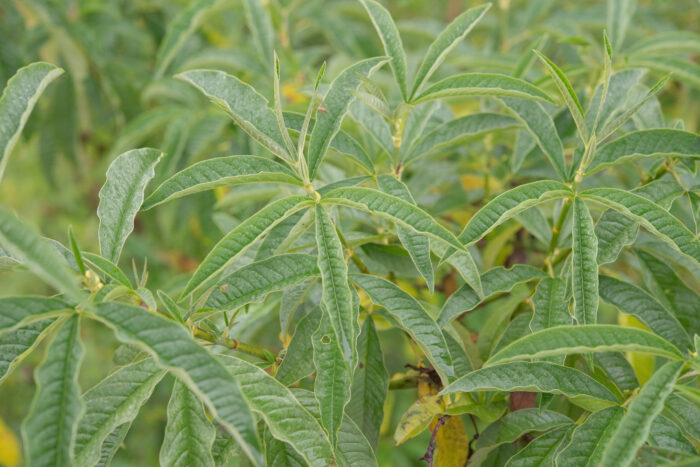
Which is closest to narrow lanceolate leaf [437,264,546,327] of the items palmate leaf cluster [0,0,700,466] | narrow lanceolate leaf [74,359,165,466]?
palmate leaf cluster [0,0,700,466]

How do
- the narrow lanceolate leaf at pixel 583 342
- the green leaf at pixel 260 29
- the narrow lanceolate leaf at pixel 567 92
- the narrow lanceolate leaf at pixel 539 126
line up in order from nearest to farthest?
the narrow lanceolate leaf at pixel 583 342 → the narrow lanceolate leaf at pixel 567 92 → the narrow lanceolate leaf at pixel 539 126 → the green leaf at pixel 260 29

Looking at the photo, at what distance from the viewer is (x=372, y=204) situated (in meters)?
0.64

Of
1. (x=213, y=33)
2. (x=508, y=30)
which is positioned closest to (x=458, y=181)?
(x=508, y=30)

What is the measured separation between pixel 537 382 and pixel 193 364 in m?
0.34

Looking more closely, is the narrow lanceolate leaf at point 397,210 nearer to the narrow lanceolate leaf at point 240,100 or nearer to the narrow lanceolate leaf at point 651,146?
the narrow lanceolate leaf at point 240,100

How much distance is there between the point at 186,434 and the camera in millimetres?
655

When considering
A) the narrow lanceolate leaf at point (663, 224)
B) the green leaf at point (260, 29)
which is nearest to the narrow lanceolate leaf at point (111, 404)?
the narrow lanceolate leaf at point (663, 224)

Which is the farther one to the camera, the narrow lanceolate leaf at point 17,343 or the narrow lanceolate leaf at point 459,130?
the narrow lanceolate leaf at point 459,130

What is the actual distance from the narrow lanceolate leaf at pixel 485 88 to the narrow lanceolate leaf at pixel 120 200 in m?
0.33

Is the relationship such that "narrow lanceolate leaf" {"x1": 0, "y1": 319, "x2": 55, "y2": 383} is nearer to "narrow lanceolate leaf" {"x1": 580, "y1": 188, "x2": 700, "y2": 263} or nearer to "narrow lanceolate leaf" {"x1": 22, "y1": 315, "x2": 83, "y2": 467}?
"narrow lanceolate leaf" {"x1": 22, "y1": 315, "x2": 83, "y2": 467}

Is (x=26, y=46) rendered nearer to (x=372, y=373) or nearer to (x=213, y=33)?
(x=213, y=33)

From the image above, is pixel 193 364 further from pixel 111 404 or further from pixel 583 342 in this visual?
pixel 583 342

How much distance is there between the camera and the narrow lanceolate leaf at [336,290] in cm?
59

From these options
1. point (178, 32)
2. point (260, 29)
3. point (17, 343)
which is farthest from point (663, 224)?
point (178, 32)
